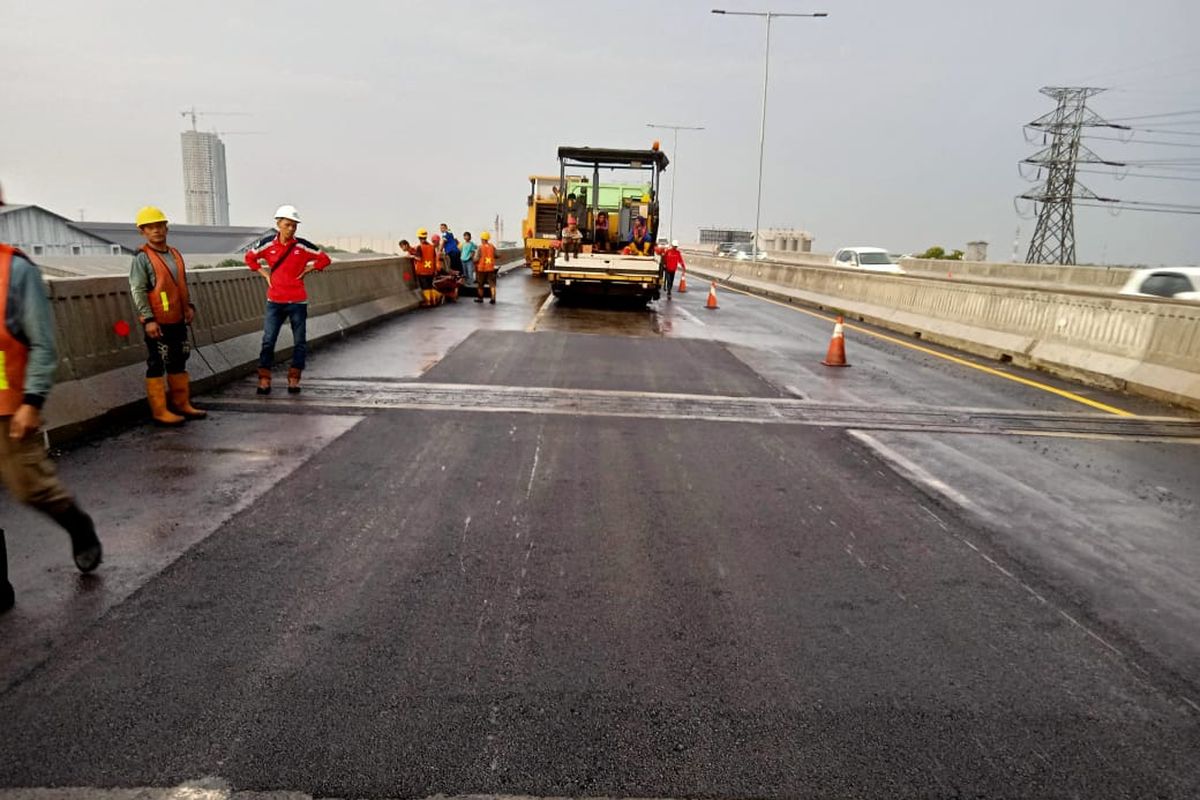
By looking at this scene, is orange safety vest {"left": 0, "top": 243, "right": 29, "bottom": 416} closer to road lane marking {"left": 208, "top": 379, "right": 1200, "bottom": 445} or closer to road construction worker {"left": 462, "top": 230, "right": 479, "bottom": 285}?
road lane marking {"left": 208, "top": 379, "right": 1200, "bottom": 445}

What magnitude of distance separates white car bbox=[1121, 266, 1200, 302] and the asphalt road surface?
8259 mm

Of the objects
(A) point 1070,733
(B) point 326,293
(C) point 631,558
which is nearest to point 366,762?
(C) point 631,558

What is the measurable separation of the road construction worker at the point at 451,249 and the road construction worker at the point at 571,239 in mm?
3640

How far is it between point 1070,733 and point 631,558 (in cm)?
231

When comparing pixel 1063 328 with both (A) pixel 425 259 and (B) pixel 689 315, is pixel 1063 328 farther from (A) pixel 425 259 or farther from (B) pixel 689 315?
(A) pixel 425 259

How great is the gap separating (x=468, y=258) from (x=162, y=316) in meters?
17.8

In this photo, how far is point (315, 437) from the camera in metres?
7.58

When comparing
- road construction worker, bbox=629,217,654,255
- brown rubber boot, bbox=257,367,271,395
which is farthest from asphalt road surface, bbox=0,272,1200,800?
road construction worker, bbox=629,217,654,255

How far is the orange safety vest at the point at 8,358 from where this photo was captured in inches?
150

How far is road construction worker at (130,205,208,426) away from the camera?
754cm

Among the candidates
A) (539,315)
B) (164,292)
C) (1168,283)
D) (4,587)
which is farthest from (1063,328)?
(4,587)

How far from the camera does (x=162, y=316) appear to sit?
7.71 metres

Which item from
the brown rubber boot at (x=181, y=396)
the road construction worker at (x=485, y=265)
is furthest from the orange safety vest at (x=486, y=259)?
the brown rubber boot at (x=181, y=396)

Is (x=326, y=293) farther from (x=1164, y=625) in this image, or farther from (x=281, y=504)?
(x=1164, y=625)
